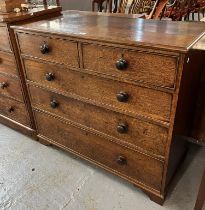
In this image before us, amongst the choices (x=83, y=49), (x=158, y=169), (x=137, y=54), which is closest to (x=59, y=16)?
(x=83, y=49)

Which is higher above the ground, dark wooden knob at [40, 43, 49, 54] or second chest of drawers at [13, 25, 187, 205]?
dark wooden knob at [40, 43, 49, 54]

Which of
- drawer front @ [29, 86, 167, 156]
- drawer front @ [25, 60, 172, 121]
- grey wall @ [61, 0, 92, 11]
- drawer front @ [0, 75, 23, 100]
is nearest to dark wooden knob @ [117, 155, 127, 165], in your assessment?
drawer front @ [29, 86, 167, 156]

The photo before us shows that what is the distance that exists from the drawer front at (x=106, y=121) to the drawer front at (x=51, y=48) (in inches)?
9.0

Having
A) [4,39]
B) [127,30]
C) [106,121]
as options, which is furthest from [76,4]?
[106,121]

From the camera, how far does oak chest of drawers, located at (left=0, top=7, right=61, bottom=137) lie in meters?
1.38

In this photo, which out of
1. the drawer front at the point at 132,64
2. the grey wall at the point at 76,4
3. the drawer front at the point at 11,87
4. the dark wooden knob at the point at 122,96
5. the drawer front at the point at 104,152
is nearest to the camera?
the drawer front at the point at 132,64

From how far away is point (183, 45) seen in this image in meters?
0.86

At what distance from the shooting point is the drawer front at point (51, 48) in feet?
3.79

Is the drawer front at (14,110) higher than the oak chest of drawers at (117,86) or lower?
lower

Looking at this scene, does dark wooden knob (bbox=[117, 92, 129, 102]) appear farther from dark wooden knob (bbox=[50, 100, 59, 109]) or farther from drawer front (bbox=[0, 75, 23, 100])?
drawer front (bbox=[0, 75, 23, 100])

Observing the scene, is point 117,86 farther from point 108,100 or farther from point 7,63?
point 7,63

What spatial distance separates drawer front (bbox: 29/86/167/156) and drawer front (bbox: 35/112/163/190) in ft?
0.24

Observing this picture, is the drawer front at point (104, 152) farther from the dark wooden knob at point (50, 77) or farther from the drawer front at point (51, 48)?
the drawer front at point (51, 48)

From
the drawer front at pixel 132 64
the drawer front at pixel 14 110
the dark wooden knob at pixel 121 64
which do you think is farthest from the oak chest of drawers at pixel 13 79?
the dark wooden knob at pixel 121 64
